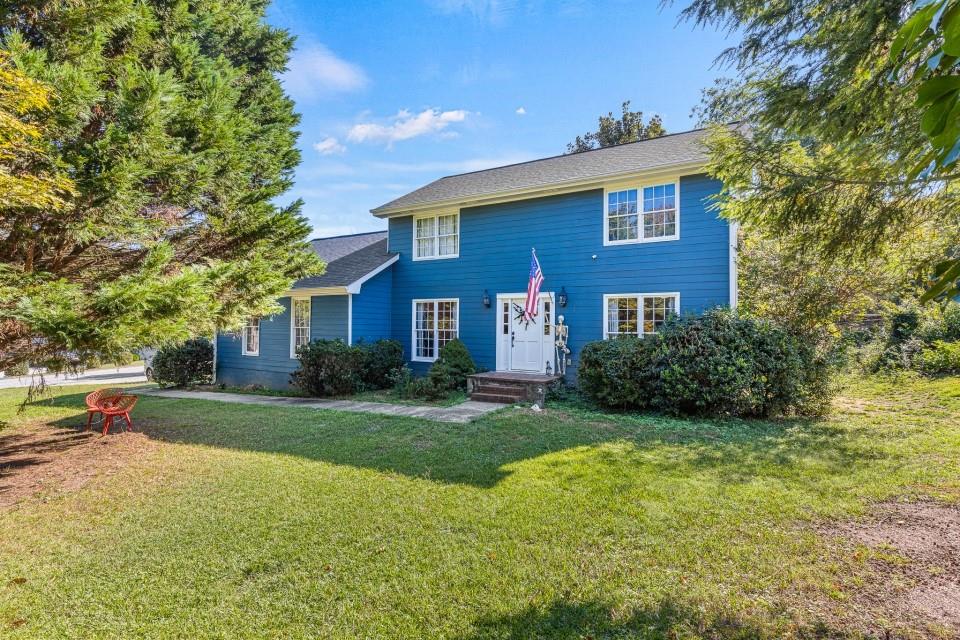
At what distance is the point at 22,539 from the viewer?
4.00 meters

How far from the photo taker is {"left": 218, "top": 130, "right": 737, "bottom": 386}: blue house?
1005 cm

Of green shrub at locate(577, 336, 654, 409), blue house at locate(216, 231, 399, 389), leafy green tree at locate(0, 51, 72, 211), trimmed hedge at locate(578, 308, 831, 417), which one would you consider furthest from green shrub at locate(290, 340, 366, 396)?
leafy green tree at locate(0, 51, 72, 211)

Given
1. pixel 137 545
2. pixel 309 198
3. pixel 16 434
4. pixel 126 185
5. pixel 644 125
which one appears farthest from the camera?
pixel 644 125

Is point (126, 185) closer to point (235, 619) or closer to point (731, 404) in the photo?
point (235, 619)

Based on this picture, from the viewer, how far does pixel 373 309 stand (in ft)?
43.5

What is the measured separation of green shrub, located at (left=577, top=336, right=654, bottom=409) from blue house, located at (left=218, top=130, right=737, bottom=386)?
1.78 meters

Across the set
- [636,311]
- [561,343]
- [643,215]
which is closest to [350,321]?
[561,343]

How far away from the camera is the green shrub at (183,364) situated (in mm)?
14281

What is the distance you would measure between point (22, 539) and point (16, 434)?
591 cm

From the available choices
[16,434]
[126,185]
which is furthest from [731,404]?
[16,434]

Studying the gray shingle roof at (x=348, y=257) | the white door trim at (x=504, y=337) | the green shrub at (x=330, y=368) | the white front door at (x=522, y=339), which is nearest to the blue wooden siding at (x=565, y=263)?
the white door trim at (x=504, y=337)

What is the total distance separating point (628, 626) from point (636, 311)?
8703mm

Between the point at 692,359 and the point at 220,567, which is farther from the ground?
the point at 692,359

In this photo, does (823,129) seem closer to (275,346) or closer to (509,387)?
(509,387)
